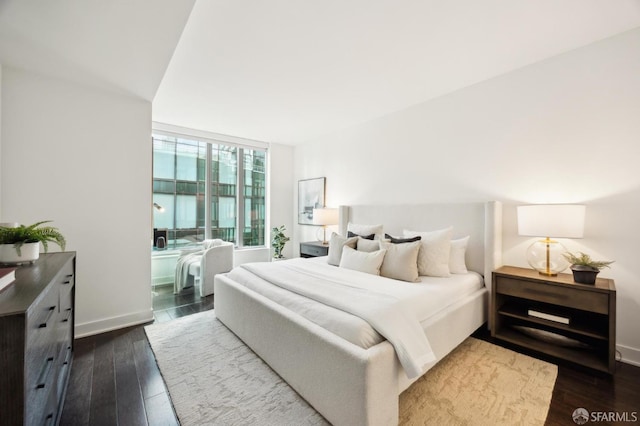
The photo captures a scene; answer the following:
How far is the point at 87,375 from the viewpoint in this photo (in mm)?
1979

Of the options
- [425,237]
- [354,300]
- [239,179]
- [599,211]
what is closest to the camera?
[354,300]

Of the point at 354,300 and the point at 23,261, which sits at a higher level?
the point at 23,261

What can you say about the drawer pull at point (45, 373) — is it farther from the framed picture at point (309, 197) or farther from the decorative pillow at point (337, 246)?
the framed picture at point (309, 197)

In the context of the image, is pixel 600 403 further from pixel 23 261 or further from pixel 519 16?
pixel 23 261

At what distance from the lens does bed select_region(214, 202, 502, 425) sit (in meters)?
1.42

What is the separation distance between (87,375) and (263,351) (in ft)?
4.23

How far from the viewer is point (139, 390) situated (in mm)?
1828

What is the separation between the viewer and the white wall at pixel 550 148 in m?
2.15

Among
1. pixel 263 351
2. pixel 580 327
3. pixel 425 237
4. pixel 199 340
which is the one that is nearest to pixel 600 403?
pixel 580 327

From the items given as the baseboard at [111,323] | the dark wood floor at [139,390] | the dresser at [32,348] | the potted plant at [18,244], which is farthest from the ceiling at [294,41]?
the dark wood floor at [139,390]

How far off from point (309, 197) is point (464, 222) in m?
2.90

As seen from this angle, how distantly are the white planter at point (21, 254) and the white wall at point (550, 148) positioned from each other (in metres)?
3.54

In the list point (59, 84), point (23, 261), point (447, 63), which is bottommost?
point (23, 261)

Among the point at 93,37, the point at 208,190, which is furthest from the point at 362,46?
the point at 208,190
